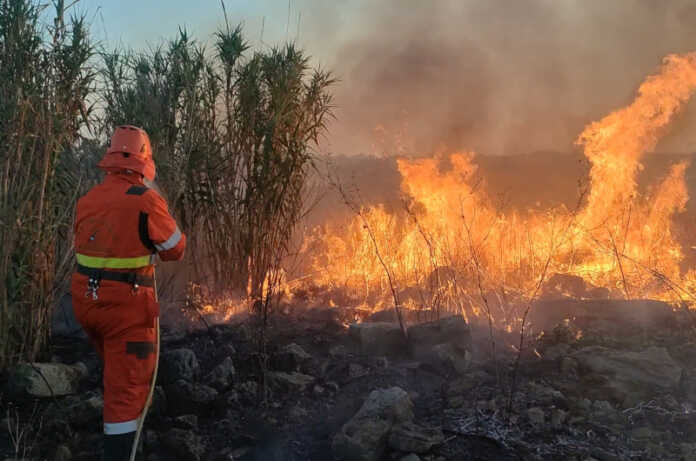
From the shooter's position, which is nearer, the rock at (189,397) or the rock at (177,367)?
the rock at (189,397)

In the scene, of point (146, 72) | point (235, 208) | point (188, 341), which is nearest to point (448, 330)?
point (188, 341)

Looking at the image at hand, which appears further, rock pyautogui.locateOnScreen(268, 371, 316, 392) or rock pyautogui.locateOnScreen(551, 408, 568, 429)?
rock pyautogui.locateOnScreen(268, 371, 316, 392)

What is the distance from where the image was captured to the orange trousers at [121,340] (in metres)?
3.26

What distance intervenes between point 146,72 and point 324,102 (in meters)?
2.33

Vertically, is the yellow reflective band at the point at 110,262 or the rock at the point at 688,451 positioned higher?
the yellow reflective band at the point at 110,262

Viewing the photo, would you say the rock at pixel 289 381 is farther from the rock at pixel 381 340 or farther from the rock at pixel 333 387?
the rock at pixel 381 340

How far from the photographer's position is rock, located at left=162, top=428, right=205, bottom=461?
3814 mm

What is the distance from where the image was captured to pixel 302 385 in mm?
4789

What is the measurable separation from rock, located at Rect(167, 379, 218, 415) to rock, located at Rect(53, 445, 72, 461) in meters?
0.81

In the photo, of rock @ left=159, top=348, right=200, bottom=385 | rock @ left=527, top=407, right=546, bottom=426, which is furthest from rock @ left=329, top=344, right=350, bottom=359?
rock @ left=527, top=407, right=546, bottom=426

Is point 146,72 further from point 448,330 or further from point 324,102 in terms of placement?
point 448,330

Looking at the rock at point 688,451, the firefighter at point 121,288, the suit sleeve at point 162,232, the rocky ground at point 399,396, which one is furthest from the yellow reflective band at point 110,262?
the rock at point 688,451

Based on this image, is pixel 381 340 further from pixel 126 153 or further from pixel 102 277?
pixel 126 153

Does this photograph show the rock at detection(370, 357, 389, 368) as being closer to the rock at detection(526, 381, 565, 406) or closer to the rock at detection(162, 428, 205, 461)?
the rock at detection(526, 381, 565, 406)
